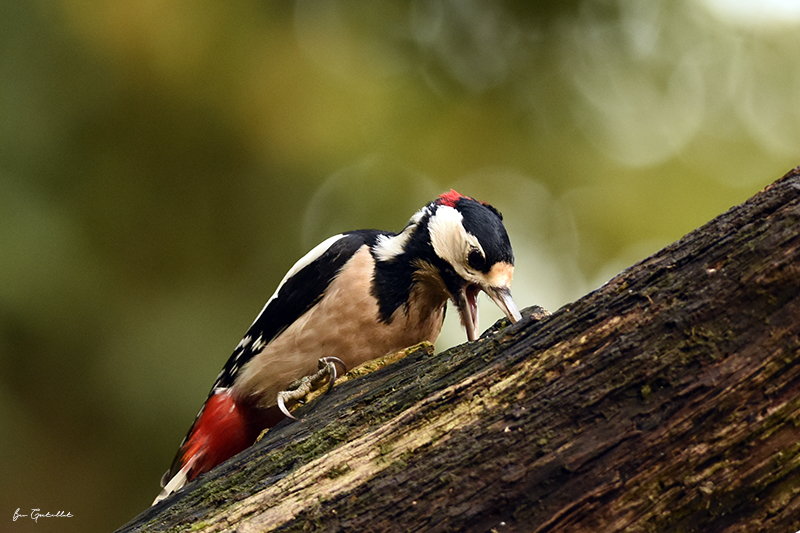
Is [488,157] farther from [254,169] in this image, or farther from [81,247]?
[81,247]

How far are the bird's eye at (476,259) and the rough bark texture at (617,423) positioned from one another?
0.85 meters

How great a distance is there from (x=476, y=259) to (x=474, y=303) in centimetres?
27

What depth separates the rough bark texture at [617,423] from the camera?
127 centimetres

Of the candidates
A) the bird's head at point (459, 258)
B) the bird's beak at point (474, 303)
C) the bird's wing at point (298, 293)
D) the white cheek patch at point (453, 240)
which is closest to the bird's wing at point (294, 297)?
the bird's wing at point (298, 293)

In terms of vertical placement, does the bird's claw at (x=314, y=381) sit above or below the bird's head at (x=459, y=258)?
below

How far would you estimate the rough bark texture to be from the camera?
1.27 meters

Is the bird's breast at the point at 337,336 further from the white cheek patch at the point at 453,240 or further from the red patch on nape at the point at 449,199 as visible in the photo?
the red patch on nape at the point at 449,199

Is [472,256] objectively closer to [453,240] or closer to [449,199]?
[453,240]

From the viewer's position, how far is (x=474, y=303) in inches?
103

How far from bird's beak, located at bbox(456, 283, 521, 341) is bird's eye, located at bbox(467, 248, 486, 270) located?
0.08 m

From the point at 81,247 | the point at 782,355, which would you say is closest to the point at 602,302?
the point at 782,355

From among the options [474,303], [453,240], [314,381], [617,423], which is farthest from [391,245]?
[617,423]

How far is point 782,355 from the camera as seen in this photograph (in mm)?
1275

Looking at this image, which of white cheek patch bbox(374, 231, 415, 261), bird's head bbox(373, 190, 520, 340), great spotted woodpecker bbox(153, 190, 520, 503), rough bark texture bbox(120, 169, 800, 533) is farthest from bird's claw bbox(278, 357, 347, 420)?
rough bark texture bbox(120, 169, 800, 533)
